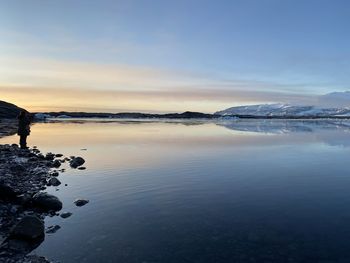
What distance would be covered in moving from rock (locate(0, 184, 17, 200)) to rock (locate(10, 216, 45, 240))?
3.99 m

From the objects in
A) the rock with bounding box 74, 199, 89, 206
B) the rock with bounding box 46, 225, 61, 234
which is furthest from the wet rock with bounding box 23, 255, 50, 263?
the rock with bounding box 74, 199, 89, 206

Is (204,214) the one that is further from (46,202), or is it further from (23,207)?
(23,207)

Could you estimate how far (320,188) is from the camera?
19047 mm

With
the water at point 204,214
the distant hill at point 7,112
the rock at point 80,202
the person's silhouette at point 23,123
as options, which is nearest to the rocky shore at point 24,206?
the water at point 204,214

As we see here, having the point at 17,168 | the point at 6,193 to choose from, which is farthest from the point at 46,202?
the point at 17,168

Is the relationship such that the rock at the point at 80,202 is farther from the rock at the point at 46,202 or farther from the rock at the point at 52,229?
the rock at the point at 52,229

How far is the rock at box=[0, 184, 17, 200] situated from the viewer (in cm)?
1535

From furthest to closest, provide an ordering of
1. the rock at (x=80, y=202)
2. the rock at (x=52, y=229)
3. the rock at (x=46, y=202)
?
the rock at (x=80, y=202)
the rock at (x=46, y=202)
the rock at (x=52, y=229)

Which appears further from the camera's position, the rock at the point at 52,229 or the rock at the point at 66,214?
the rock at the point at 66,214

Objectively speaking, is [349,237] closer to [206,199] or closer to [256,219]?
[256,219]

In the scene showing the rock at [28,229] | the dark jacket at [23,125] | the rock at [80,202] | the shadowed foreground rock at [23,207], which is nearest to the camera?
the shadowed foreground rock at [23,207]

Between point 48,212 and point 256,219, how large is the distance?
819cm

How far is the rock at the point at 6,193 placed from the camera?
1535 cm

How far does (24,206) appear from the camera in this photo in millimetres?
14992
